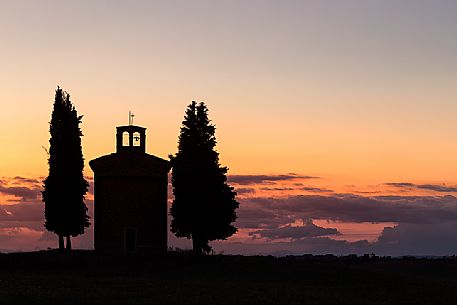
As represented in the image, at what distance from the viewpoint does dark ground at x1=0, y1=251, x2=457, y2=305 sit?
42344 millimetres

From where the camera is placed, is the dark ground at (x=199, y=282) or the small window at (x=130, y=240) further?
the small window at (x=130, y=240)

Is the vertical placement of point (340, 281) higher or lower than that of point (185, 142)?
lower

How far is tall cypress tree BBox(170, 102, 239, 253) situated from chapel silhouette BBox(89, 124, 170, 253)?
2.23 metres

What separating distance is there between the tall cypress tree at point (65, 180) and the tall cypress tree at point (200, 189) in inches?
334

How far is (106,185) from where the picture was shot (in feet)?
230

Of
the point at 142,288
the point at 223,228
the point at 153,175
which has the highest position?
the point at 153,175

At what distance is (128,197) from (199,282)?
20187mm

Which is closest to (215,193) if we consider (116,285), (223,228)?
(223,228)

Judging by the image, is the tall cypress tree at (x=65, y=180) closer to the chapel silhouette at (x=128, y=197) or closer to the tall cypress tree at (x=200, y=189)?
the chapel silhouette at (x=128, y=197)

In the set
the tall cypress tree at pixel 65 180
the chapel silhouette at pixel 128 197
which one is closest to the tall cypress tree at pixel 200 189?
the chapel silhouette at pixel 128 197

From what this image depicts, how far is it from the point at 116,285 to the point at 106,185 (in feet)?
77.6

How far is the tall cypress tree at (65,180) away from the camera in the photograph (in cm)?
6900

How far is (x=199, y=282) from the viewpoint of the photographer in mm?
51500

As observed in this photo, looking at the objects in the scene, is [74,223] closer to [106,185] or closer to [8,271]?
[106,185]
